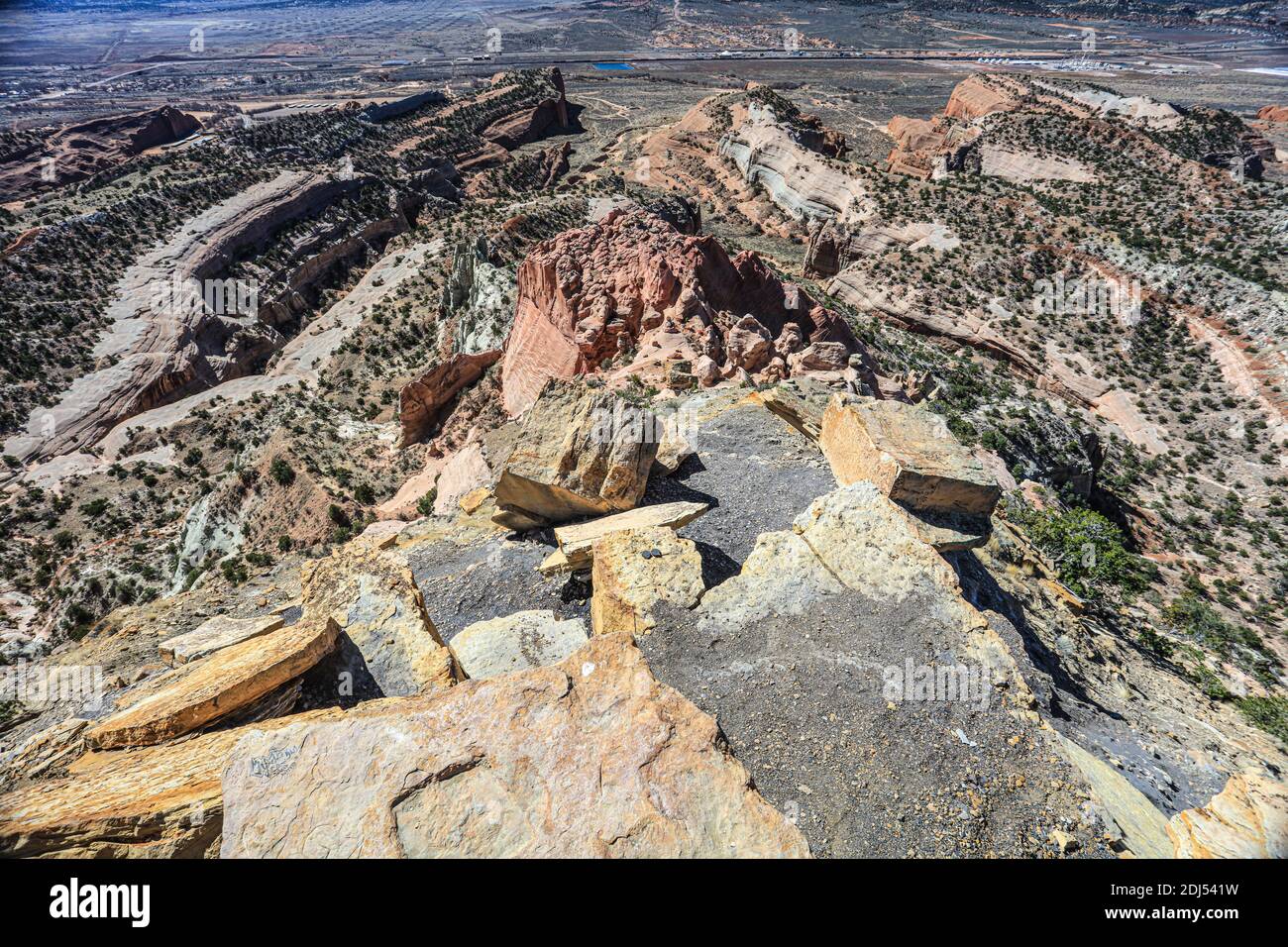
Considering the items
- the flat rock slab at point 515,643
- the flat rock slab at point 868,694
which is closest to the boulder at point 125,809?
the flat rock slab at point 515,643

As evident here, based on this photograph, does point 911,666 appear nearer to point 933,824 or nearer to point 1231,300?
point 933,824

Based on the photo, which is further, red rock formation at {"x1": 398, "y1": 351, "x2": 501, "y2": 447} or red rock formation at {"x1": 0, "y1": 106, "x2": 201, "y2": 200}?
red rock formation at {"x1": 0, "y1": 106, "x2": 201, "y2": 200}

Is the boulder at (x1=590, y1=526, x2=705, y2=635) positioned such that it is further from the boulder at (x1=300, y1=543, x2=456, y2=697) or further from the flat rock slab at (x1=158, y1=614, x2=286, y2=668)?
the flat rock slab at (x1=158, y1=614, x2=286, y2=668)

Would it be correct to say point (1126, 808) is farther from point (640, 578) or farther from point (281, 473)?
point (281, 473)

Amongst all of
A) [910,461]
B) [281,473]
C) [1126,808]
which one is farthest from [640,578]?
[281,473]

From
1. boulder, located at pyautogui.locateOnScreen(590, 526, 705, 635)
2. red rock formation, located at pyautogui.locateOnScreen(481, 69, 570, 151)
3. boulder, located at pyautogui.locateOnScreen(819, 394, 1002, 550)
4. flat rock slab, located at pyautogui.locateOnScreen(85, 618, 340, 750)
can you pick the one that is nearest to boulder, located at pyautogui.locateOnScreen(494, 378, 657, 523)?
boulder, located at pyautogui.locateOnScreen(590, 526, 705, 635)
